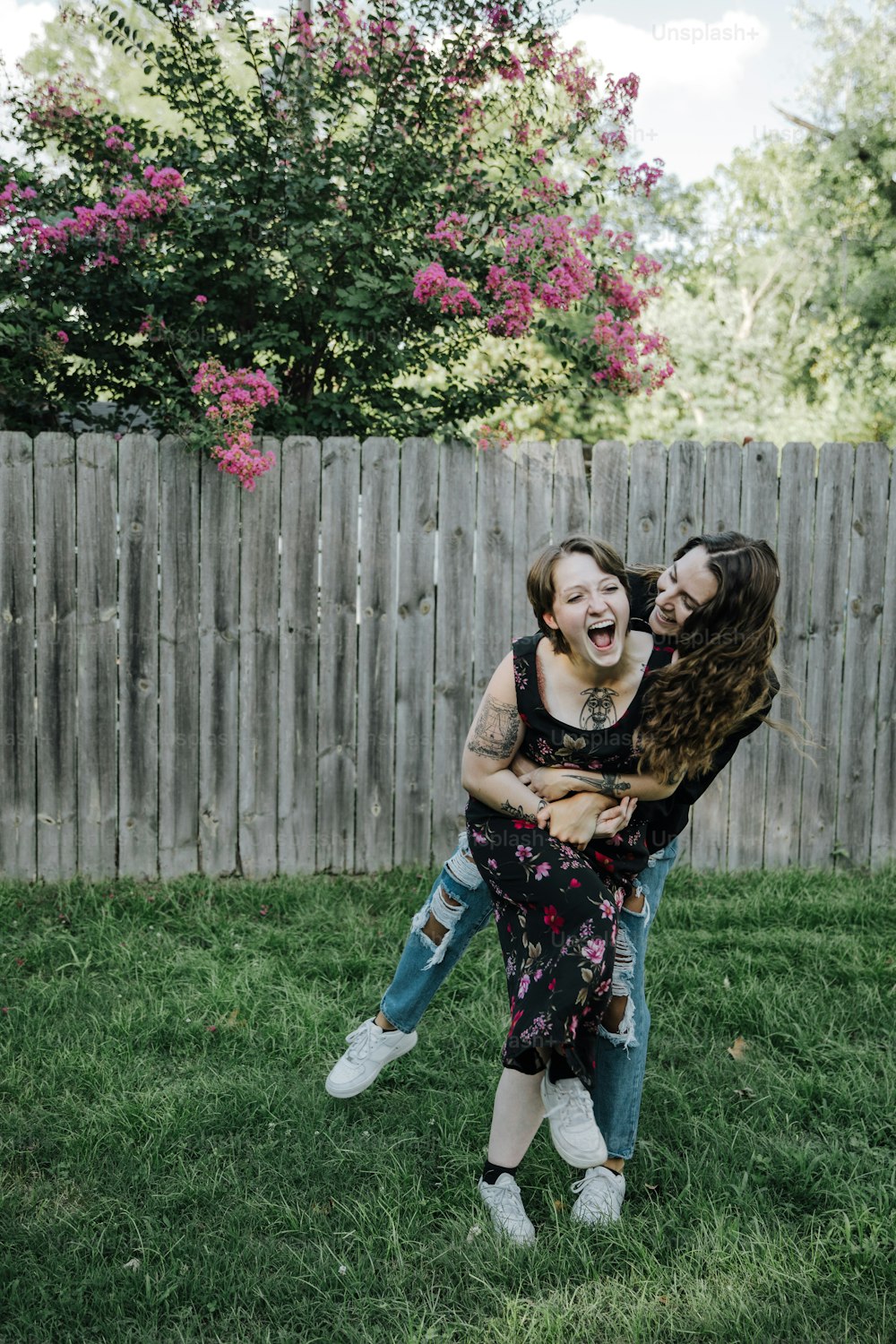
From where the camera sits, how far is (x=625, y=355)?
208 inches

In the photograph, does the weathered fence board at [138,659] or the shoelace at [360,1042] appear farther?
the weathered fence board at [138,659]

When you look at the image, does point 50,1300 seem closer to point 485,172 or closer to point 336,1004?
point 336,1004


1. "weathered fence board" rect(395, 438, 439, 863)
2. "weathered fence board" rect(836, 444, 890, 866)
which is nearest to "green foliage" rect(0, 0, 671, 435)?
"weathered fence board" rect(395, 438, 439, 863)

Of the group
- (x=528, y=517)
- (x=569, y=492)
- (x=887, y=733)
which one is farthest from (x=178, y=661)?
(x=887, y=733)

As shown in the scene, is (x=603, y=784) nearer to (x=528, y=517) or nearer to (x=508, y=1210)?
(x=508, y=1210)

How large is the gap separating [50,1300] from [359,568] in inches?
127

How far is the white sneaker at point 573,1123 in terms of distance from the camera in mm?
2553

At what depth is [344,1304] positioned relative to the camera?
2.37 meters

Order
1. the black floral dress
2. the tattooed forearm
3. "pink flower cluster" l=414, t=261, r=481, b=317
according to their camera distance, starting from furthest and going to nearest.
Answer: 1. "pink flower cluster" l=414, t=261, r=481, b=317
2. the tattooed forearm
3. the black floral dress

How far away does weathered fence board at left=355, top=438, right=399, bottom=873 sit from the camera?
494 cm

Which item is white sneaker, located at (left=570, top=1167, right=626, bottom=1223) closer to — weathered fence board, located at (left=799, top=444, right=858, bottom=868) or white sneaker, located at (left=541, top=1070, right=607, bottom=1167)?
white sneaker, located at (left=541, top=1070, right=607, bottom=1167)

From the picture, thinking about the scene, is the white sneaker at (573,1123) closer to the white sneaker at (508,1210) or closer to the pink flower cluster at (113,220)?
the white sneaker at (508,1210)

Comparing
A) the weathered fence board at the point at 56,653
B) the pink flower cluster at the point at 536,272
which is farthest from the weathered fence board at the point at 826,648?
the weathered fence board at the point at 56,653

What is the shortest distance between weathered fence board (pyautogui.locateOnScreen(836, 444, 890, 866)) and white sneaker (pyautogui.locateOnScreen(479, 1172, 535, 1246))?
3.17m
